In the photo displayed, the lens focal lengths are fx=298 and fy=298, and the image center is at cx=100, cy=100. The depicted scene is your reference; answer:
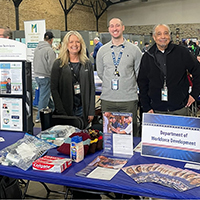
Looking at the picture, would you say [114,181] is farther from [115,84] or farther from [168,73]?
[115,84]

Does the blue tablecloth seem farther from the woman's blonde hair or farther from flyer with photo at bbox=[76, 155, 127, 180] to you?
the woman's blonde hair

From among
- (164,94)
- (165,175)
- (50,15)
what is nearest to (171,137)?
(165,175)

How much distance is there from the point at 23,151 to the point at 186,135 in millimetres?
1094

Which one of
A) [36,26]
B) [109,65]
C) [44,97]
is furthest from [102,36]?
[109,65]

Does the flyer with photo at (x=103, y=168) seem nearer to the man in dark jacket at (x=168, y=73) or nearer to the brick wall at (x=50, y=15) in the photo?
the man in dark jacket at (x=168, y=73)

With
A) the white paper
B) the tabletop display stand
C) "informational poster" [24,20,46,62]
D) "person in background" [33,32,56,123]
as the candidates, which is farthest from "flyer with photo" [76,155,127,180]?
"informational poster" [24,20,46,62]

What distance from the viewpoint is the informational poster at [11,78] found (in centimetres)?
255

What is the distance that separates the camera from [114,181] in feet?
5.55

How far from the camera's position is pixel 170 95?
2.79m

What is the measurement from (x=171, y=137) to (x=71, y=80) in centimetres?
145

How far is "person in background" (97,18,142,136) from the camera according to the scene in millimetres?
3121

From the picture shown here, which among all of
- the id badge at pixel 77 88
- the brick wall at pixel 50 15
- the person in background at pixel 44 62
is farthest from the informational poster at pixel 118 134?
the brick wall at pixel 50 15

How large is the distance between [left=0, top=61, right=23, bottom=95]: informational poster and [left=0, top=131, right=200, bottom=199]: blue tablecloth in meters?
0.77

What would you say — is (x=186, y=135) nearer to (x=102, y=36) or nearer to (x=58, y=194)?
(x=58, y=194)
